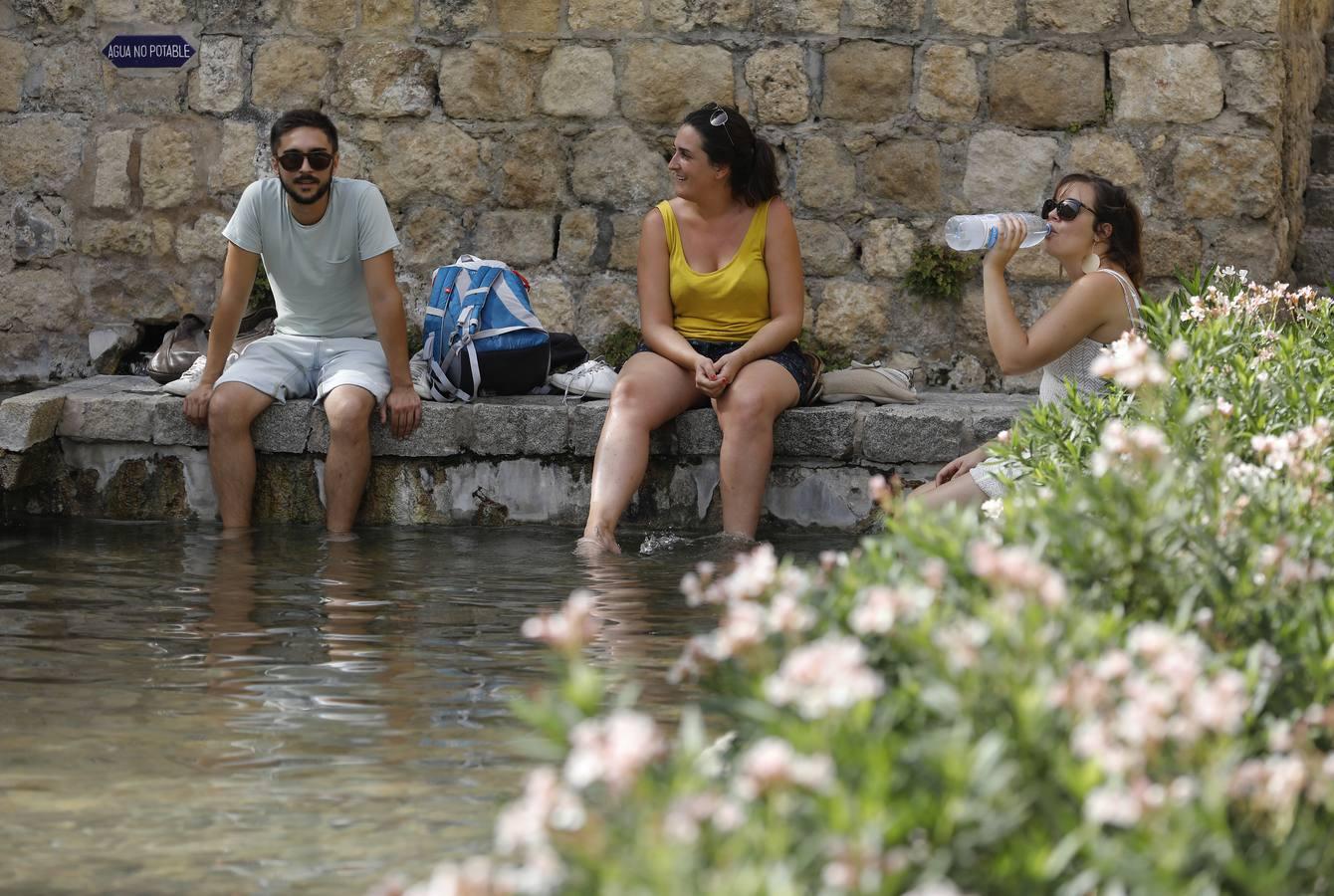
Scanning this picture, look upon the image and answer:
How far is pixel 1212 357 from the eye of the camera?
409cm

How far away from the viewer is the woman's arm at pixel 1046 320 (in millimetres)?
5195

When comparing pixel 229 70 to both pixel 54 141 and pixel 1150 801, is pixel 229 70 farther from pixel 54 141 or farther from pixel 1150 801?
pixel 1150 801

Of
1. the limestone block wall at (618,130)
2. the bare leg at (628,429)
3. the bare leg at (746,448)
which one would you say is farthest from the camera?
the limestone block wall at (618,130)

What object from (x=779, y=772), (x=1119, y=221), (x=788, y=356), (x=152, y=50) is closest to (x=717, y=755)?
(x=779, y=772)

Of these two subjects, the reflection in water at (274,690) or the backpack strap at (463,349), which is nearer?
the reflection in water at (274,690)

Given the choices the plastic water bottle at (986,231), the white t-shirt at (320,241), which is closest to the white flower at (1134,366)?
the plastic water bottle at (986,231)

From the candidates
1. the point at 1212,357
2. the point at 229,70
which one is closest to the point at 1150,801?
the point at 1212,357

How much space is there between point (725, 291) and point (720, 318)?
0.41 ft

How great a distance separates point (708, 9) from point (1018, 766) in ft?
19.1

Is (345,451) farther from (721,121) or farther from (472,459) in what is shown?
(721,121)

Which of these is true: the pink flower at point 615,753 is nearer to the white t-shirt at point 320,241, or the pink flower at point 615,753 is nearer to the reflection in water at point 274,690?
the reflection in water at point 274,690

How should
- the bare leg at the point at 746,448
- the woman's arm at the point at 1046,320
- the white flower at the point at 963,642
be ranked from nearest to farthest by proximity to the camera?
the white flower at the point at 963,642
the woman's arm at the point at 1046,320
the bare leg at the point at 746,448

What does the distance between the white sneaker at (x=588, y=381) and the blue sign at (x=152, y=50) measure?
7.27 feet

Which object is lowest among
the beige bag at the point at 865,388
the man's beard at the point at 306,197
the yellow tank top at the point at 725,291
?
the beige bag at the point at 865,388
